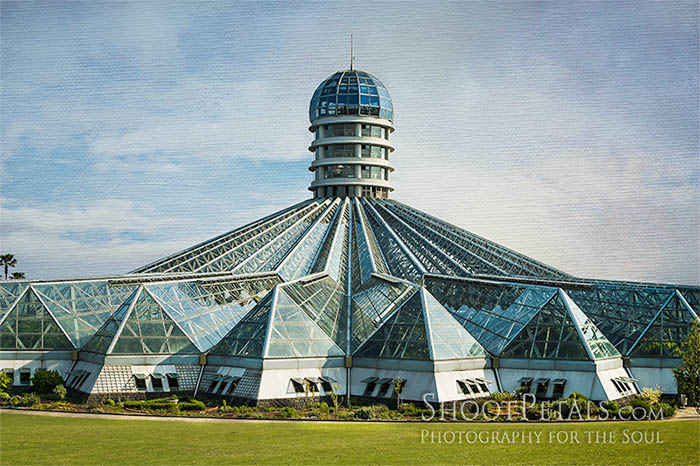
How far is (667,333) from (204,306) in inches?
1430

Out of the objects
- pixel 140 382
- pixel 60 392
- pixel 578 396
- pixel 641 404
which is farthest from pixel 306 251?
pixel 641 404

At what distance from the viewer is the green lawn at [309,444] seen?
101 ft

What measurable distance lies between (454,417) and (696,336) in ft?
62.6

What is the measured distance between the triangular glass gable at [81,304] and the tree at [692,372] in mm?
44946

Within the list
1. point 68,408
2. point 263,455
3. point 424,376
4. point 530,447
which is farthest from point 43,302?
point 530,447

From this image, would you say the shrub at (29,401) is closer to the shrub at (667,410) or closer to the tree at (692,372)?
the shrub at (667,410)

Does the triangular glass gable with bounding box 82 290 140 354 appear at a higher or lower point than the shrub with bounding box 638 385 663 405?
higher

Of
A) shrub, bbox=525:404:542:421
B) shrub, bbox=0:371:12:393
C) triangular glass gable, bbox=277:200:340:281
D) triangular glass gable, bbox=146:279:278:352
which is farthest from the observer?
triangular glass gable, bbox=277:200:340:281

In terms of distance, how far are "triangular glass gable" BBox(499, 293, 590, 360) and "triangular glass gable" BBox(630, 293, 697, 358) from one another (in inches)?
256

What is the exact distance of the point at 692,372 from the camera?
50719 mm

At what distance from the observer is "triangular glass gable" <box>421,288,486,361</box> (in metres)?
51.1

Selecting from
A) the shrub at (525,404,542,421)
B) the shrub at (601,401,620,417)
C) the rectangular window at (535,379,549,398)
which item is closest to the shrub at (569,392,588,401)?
the shrub at (601,401,620,417)

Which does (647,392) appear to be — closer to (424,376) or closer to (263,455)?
(424,376)

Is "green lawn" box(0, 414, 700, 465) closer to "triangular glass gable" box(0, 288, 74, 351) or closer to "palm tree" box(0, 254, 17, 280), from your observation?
"triangular glass gable" box(0, 288, 74, 351)
